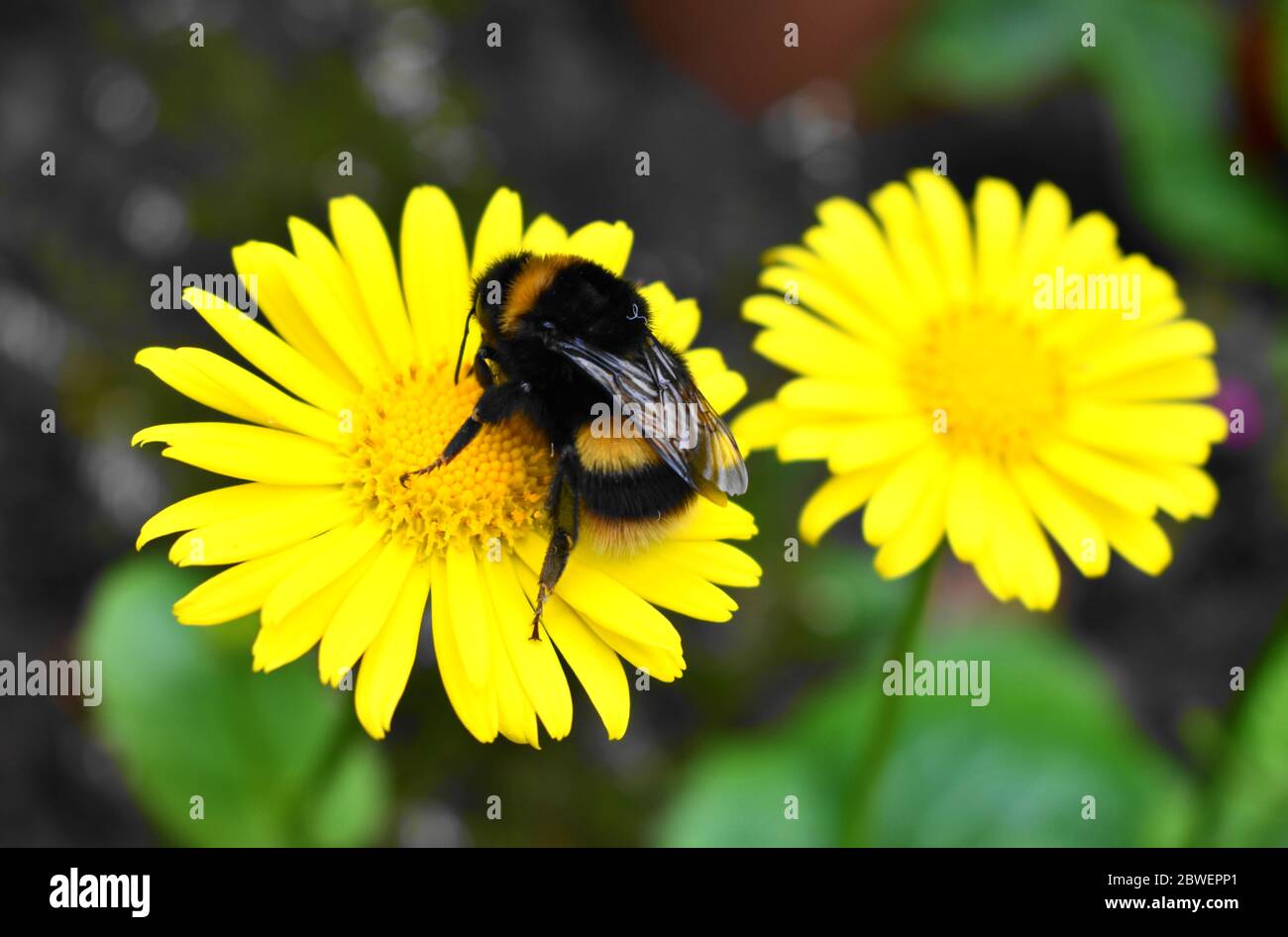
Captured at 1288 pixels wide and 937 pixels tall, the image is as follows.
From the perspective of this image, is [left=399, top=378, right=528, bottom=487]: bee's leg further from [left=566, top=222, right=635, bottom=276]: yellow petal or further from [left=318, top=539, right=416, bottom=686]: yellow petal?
[left=566, top=222, right=635, bottom=276]: yellow petal

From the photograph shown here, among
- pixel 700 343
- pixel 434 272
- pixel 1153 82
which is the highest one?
pixel 1153 82

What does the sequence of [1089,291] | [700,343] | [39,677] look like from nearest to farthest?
[1089,291] → [39,677] → [700,343]

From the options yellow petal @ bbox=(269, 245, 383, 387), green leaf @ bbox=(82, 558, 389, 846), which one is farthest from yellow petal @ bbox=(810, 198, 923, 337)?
green leaf @ bbox=(82, 558, 389, 846)

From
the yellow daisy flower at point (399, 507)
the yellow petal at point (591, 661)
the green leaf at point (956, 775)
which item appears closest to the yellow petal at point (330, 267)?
the yellow daisy flower at point (399, 507)

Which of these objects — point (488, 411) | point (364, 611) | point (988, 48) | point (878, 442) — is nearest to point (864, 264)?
point (878, 442)

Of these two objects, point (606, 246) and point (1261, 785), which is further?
point (1261, 785)

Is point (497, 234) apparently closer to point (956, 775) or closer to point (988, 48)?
point (956, 775)
